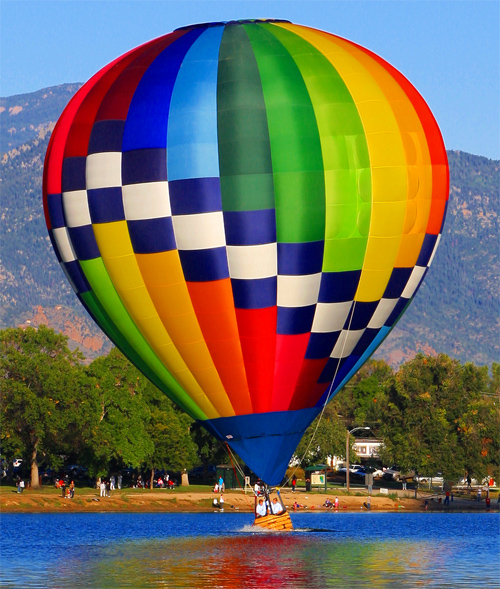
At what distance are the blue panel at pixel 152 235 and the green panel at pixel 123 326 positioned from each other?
1.89m

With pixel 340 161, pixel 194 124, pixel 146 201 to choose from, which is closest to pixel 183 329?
pixel 146 201

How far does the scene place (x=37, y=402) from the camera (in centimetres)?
8856

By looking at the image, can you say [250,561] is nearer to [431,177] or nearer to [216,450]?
[431,177]

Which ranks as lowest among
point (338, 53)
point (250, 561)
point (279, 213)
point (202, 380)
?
point (250, 561)

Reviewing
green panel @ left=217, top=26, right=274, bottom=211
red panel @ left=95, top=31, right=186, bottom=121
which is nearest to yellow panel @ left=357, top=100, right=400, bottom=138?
green panel @ left=217, top=26, right=274, bottom=211

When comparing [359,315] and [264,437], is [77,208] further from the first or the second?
[359,315]

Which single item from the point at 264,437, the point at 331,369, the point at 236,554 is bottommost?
the point at 236,554

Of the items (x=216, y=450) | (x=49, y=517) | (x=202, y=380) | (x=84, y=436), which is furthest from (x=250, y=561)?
(x=216, y=450)

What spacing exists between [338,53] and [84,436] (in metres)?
49.4

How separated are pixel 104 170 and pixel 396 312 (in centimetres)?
1159

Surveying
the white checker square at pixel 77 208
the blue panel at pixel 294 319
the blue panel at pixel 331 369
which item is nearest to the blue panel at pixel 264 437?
the blue panel at pixel 331 369

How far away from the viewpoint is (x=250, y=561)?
153 feet

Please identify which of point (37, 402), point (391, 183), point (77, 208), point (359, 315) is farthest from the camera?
point (37, 402)

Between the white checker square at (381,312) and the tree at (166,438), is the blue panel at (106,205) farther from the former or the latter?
the tree at (166,438)
